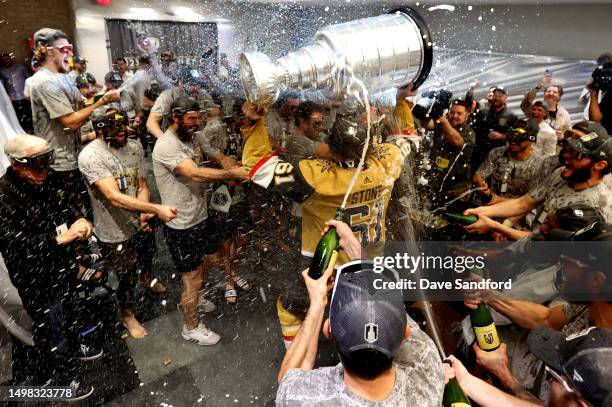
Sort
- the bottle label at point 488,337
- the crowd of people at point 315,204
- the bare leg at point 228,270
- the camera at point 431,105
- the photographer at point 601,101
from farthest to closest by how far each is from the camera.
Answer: the bare leg at point 228,270 < the camera at point 431,105 < the photographer at point 601,101 < the bottle label at point 488,337 < the crowd of people at point 315,204

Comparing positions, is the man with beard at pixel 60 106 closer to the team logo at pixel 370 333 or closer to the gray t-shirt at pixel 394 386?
the gray t-shirt at pixel 394 386

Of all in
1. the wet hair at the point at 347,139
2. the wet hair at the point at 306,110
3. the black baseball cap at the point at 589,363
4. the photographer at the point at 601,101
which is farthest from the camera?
the wet hair at the point at 306,110

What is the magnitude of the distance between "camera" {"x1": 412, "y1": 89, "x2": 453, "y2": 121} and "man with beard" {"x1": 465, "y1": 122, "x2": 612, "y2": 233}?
688mm

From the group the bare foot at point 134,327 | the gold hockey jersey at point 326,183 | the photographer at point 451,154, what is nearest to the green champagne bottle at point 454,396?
the gold hockey jersey at point 326,183

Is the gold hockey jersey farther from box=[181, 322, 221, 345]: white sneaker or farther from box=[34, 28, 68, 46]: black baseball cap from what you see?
box=[34, 28, 68, 46]: black baseball cap

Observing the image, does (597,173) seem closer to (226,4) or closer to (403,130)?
(403,130)

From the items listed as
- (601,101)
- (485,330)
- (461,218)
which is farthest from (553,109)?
(485,330)

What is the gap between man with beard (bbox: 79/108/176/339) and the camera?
173 centimetres

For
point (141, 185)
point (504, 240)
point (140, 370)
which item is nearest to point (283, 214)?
point (141, 185)

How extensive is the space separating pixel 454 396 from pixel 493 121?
1789 millimetres

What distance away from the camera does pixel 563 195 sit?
1.51 metres

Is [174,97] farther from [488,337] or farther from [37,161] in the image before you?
[488,337]

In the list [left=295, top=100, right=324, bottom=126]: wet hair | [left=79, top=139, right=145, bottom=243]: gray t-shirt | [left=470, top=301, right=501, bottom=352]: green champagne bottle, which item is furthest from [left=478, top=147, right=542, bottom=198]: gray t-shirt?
[left=79, top=139, right=145, bottom=243]: gray t-shirt

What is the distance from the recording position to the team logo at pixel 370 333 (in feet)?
2.38
